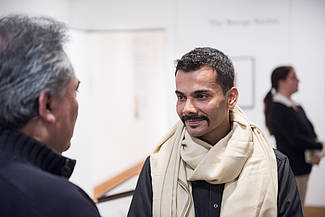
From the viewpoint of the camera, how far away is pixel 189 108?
5.21 feet

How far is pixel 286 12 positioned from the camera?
4.82m

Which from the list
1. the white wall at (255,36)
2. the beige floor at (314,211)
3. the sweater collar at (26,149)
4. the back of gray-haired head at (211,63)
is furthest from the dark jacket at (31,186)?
the beige floor at (314,211)

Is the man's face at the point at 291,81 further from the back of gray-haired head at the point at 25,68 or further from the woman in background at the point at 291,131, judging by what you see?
the back of gray-haired head at the point at 25,68

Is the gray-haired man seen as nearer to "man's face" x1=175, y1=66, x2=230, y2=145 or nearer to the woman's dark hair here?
"man's face" x1=175, y1=66, x2=230, y2=145

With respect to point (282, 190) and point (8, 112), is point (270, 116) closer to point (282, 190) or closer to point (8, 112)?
point (282, 190)

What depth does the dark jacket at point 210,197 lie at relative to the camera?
1.58m

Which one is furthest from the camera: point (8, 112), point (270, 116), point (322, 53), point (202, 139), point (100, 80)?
point (100, 80)

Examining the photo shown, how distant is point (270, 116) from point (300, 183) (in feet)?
2.13

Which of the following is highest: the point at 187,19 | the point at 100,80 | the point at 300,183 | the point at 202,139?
the point at 187,19

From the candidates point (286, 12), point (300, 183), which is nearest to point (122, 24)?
point (286, 12)

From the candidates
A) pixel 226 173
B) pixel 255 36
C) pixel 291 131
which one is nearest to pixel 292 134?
pixel 291 131

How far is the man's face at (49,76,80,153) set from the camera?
3.35 feet

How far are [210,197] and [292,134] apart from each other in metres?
2.05

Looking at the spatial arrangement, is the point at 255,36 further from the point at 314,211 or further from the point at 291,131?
the point at 314,211
